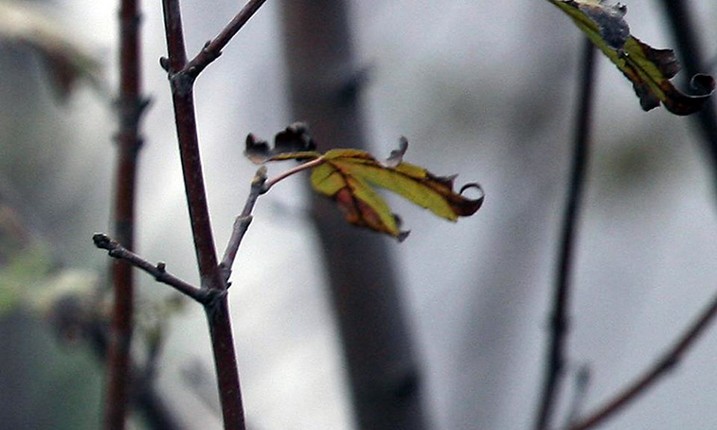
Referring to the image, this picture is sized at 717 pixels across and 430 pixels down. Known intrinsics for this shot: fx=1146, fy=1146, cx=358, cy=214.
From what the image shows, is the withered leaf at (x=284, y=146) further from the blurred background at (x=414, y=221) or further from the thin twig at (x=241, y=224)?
the blurred background at (x=414, y=221)

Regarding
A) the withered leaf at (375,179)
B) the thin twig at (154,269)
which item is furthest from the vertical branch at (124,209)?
the thin twig at (154,269)

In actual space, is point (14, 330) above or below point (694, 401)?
above

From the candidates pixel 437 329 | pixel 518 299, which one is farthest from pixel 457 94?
pixel 437 329

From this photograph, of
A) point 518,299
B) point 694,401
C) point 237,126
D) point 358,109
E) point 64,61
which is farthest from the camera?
point 694,401

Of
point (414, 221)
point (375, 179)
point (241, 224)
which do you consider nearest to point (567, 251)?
point (375, 179)

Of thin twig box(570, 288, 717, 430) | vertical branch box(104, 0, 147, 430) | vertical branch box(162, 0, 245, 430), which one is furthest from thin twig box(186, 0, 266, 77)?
thin twig box(570, 288, 717, 430)

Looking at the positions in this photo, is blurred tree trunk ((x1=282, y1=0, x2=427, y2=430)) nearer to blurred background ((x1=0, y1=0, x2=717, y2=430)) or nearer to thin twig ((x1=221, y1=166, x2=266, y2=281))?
blurred background ((x1=0, y1=0, x2=717, y2=430))

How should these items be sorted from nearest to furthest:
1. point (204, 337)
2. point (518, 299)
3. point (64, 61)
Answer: point (64, 61) < point (518, 299) < point (204, 337)

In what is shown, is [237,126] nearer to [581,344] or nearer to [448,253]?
[581,344]
